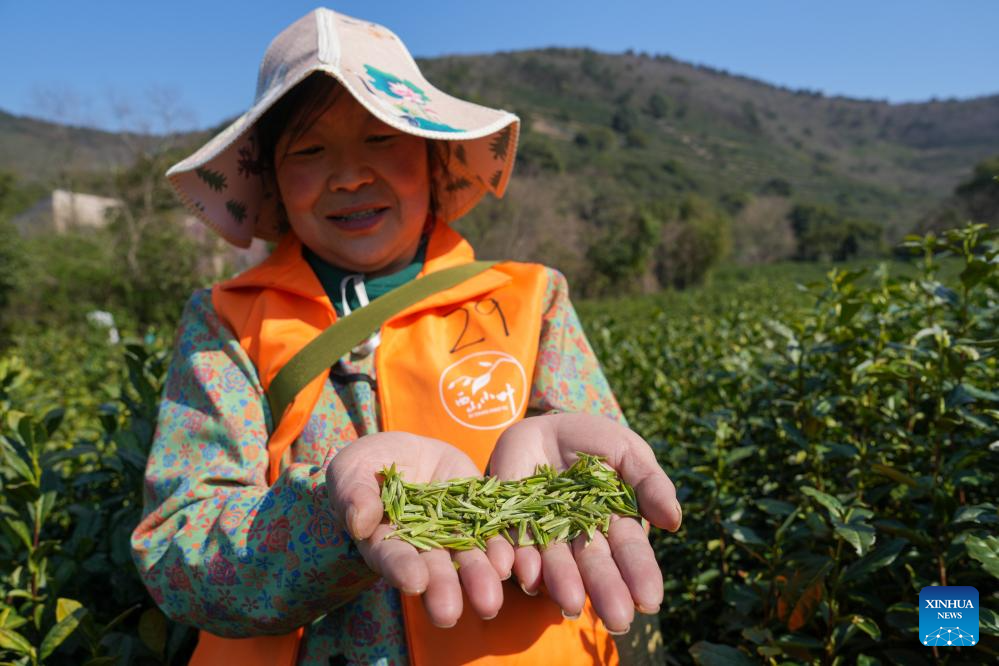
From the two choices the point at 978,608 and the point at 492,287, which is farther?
the point at 492,287

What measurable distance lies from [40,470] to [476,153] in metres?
1.44

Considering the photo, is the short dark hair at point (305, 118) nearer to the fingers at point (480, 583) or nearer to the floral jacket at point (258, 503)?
the floral jacket at point (258, 503)

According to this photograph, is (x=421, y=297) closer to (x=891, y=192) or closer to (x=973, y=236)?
(x=973, y=236)

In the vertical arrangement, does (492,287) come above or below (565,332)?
above

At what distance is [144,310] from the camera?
1930 cm

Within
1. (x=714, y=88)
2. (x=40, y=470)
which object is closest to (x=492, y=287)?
(x=40, y=470)

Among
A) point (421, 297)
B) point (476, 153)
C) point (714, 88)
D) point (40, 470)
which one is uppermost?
point (714, 88)

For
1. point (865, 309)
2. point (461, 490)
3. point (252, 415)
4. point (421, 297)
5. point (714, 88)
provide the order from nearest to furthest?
1. point (461, 490)
2. point (252, 415)
3. point (421, 297)
4. point (865, 309)
5. point (714, 88)

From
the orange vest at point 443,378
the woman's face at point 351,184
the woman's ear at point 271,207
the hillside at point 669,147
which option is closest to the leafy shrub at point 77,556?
the orange vest at point 443,378

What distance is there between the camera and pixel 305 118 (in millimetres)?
1474

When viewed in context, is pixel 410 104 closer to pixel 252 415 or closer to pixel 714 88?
pixel 252 415

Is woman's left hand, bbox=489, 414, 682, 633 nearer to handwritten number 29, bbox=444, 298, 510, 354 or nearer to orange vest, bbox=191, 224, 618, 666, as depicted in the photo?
orange vest, bbox=191, 224, 618, 666

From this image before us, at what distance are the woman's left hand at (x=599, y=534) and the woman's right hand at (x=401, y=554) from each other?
79mm

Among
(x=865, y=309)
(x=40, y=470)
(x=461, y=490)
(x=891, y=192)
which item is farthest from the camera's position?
(x=891, y=192)
